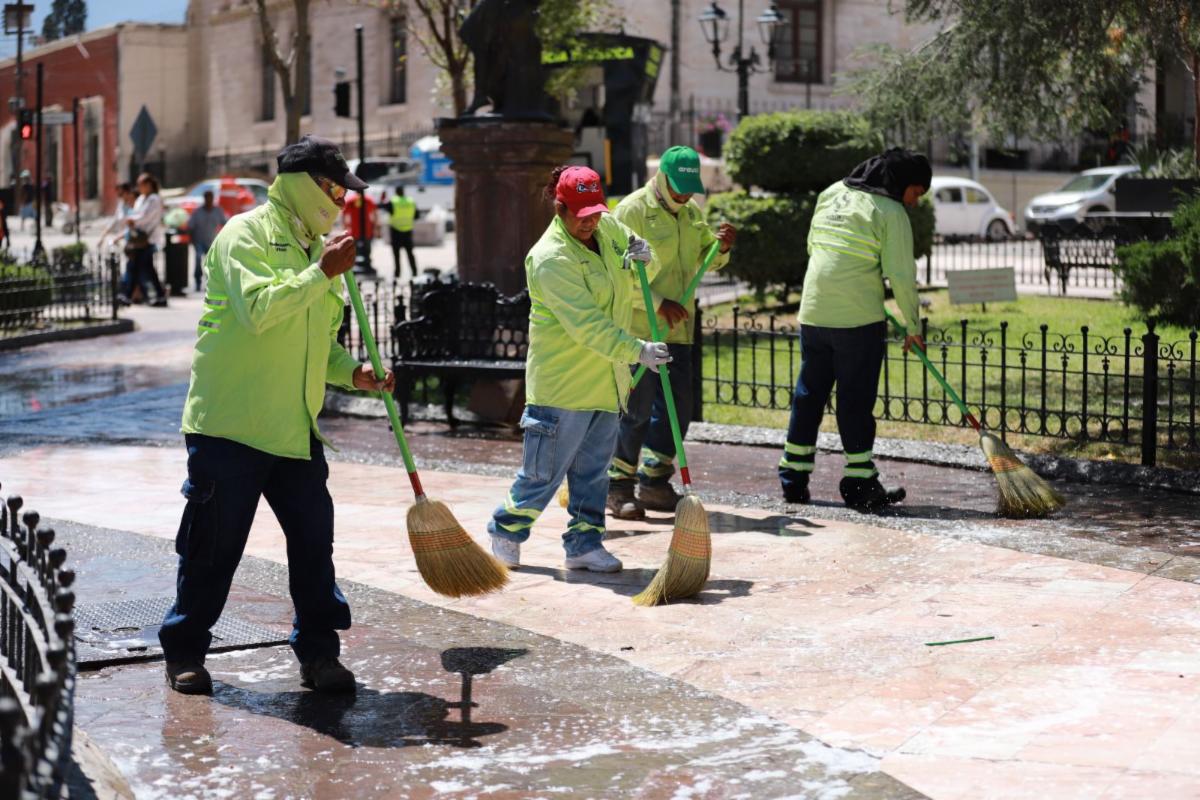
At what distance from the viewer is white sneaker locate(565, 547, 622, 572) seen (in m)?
7.43

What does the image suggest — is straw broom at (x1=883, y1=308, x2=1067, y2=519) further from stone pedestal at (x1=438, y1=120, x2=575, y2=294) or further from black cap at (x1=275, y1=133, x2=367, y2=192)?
stone pedestal at (x1=438, y1=120, x2=575, y2=294)

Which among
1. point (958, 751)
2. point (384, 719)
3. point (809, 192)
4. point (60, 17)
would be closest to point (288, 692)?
point (384, 719)

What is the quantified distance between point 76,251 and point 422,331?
12.1 meters

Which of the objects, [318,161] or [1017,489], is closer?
[318,161]

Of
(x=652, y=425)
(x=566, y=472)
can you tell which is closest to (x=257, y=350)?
(x=566, y=472)

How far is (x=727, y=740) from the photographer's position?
5.13 m

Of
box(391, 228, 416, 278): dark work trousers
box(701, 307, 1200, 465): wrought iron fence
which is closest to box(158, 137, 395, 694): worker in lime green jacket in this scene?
box(701, 307, 1200, 465): wrought iron fence

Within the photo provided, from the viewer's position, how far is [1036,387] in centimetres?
1296

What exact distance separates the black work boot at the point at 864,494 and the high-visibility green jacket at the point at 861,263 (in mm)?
802

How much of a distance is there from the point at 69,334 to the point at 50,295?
31.6 inches

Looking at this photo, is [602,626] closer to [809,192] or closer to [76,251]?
[809,192]

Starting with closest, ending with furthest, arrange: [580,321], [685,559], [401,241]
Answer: [685,559] → [580,321] → [401,241]

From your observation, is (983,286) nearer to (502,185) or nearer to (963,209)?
(502,185)

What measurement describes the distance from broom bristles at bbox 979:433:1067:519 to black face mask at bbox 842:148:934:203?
132 cm
